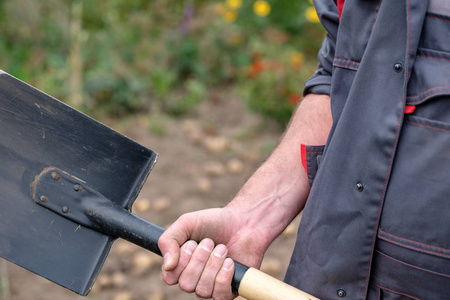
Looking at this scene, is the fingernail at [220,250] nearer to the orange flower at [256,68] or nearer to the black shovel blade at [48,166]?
the black shovel blade at [48,166]

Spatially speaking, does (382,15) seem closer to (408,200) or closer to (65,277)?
(408,200)

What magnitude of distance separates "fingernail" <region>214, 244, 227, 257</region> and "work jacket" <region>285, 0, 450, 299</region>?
227mm

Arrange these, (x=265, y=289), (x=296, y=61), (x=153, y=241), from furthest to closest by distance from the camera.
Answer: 1. (x=296, y=61)
2. (x=153, y=241)
3. (x=265, y=289)

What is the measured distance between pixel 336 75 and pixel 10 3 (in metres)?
3.98

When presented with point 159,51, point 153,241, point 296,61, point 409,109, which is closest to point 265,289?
point 153,241

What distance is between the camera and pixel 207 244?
4.46 ft

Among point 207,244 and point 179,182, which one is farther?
point 179,182

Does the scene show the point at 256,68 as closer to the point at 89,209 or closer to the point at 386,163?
the point at 89,209

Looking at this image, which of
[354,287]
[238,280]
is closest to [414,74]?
[354,287]

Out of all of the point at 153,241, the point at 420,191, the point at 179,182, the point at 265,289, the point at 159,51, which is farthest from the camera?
the point at 159,51

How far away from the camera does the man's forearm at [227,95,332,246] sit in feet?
4.83

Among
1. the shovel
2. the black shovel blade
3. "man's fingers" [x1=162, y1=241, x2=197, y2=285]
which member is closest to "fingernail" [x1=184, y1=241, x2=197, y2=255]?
"man's fingers" [x1=162, y1=241, x2=197, y2=285]

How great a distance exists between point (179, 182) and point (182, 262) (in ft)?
6.96

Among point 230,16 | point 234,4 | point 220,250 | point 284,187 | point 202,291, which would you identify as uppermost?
point 234,4
